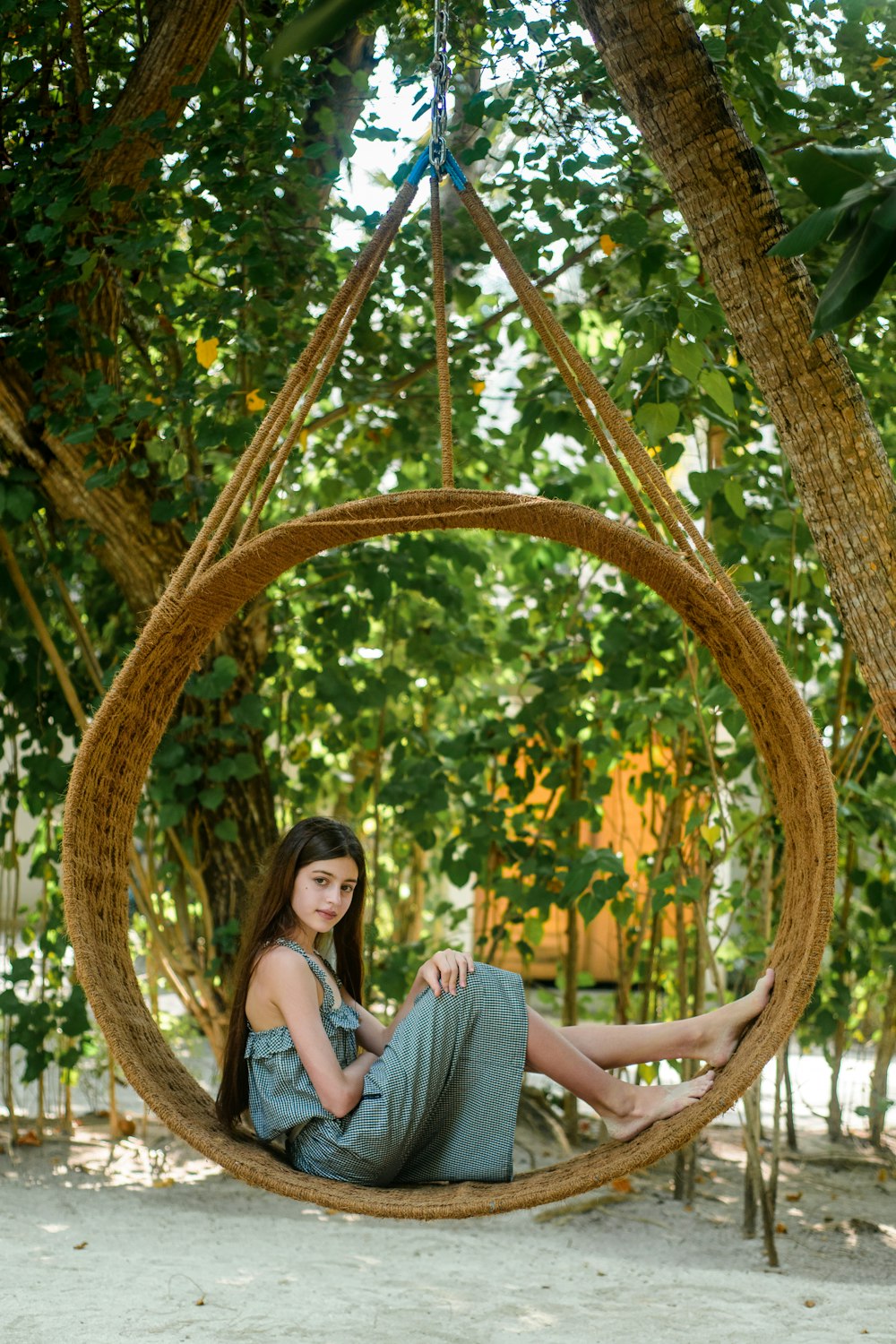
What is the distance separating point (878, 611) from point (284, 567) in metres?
0.82

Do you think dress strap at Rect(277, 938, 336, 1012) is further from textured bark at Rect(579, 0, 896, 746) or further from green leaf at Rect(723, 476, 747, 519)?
green leaf at Rect(723, 476, 747, 519)

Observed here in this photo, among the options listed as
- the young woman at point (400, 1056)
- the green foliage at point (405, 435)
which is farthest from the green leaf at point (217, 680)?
the young woman at point (400, 1056)

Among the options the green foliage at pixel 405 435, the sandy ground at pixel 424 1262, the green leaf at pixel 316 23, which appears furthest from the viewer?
the green foliage at pixel 405 435

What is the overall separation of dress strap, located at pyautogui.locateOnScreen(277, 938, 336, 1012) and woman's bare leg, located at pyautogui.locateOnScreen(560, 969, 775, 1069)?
0.39 meters

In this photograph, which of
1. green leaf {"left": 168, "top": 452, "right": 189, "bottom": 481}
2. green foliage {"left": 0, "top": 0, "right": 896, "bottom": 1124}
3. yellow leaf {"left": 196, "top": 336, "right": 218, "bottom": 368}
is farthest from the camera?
green leaf {"left": 168, "top": 452, "right": 189, "bottom": 481}

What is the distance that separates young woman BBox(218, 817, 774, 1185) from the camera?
1.91 metres

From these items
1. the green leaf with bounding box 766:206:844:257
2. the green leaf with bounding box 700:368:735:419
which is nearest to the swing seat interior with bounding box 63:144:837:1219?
the green leaf with bounding box 700:368:735:419

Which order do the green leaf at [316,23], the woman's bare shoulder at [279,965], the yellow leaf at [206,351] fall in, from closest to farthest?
the green leaf at [316,23]
the woman's bare shoulder at [279,965]
the yellow leaf at [206,351]

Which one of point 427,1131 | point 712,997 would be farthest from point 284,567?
point 712,997

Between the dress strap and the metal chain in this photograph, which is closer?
the metal chain

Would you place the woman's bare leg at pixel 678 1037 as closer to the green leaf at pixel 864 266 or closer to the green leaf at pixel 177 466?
the green leaf at pixel 864 266

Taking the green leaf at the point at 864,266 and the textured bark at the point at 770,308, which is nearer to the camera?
the green leaf at the point at 864,266

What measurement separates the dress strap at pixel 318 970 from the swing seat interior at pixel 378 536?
25 cm

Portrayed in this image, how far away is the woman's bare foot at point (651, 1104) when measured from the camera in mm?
1853
